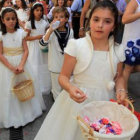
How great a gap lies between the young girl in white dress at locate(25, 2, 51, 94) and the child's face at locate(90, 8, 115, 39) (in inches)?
72.5

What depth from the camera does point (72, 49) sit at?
1.55 metres

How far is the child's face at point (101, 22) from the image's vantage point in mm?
1469

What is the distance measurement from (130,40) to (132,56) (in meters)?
0.20

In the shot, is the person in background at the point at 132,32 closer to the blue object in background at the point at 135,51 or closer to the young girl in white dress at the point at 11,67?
the blue object in background at the point at 135,51

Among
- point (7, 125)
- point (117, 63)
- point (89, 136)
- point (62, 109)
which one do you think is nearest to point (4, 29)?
point (7, 125)

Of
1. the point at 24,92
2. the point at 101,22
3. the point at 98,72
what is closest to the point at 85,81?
the point at 98,72

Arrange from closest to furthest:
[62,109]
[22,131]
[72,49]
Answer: [72,49]
[62,109]
[22,131]

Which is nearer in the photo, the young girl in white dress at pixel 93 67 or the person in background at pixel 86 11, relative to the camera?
the young girl in white dress at pixel 93 67

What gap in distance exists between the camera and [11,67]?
2418 mm

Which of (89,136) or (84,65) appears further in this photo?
(84,65)

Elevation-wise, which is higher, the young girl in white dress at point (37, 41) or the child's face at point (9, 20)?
the child's face at point (9, 20)

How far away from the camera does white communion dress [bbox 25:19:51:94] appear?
3309mm

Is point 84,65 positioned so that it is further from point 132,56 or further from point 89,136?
point 132,56

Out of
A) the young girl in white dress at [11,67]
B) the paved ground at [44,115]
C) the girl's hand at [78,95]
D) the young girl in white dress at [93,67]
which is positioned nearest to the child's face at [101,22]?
the young girl in white dress at [93,67]
